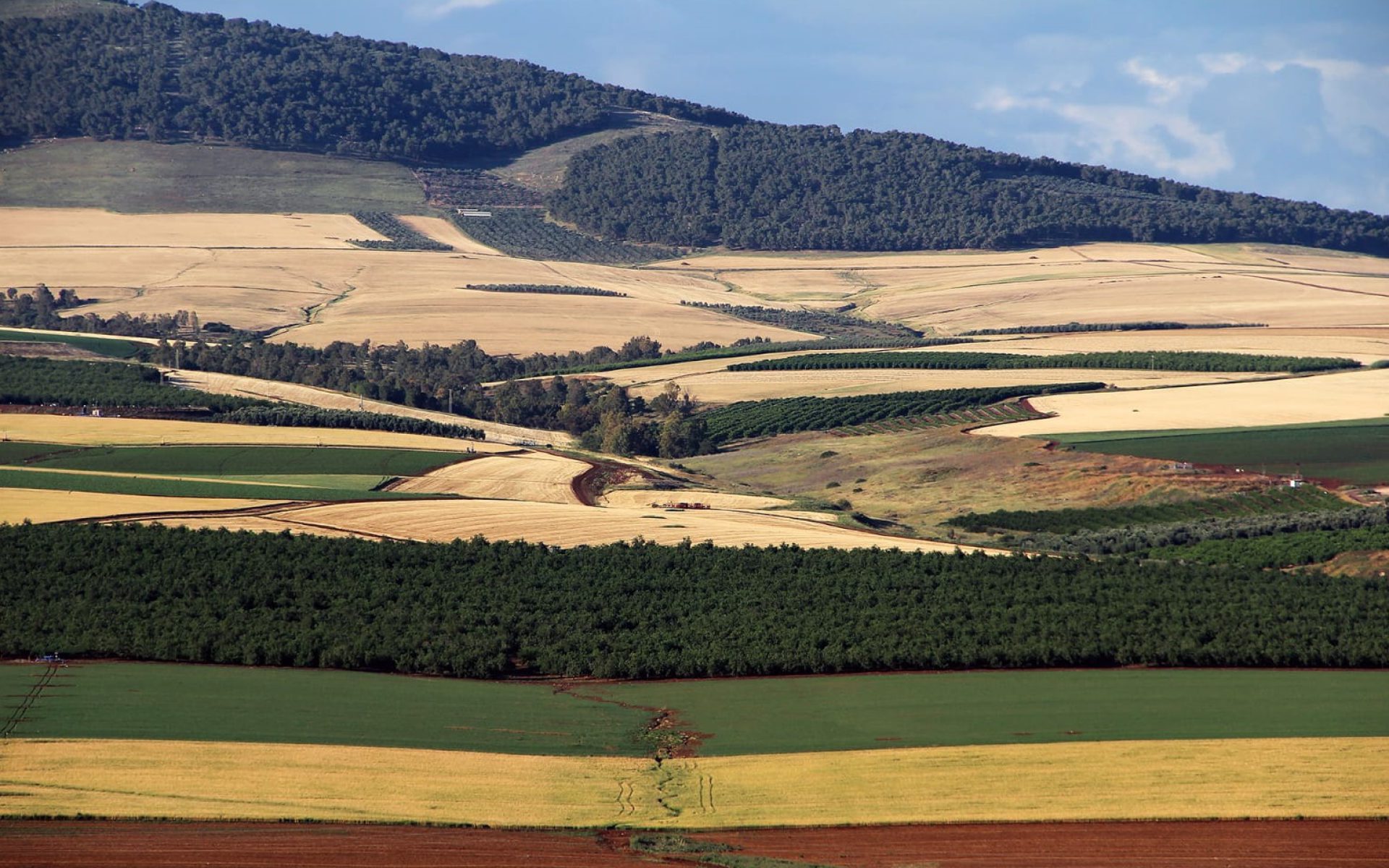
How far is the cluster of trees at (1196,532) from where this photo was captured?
6406 cm

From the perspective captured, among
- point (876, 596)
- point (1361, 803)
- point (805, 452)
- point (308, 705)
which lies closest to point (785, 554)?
point (876, 596)

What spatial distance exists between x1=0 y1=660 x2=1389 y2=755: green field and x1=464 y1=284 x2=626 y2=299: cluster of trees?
103693 millimetres

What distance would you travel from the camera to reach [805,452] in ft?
296

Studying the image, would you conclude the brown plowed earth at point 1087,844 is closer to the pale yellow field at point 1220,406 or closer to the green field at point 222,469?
the green field at point 222,469

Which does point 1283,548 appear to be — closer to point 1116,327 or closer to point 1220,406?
point 1220,406

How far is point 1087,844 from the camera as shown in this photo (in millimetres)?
32031

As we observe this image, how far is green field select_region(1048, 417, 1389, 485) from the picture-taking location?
2884 inches

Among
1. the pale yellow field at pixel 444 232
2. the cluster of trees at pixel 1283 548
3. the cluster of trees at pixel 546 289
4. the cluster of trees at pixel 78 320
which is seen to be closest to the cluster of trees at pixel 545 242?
the pale yellow field at pixel 444 232

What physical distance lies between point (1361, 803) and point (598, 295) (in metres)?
118

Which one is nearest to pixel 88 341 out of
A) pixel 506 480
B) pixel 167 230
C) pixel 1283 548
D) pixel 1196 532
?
pixel 167 230

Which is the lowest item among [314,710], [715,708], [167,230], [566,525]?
[314,710]

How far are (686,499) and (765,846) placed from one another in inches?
1612

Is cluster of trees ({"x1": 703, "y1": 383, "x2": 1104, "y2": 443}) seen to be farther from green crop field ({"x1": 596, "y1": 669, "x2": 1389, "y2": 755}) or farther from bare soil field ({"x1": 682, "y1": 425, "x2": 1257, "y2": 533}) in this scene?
green crop field ({"x1": 596, "y1": 669, "x2": 1389, "y2": 755})

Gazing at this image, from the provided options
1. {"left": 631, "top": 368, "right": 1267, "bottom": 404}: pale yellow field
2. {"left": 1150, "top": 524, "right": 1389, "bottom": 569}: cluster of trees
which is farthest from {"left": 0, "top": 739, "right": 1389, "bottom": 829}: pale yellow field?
{"left": 631, "top": 368, "right": 1267, "bottom": 404}: pale yellow field
